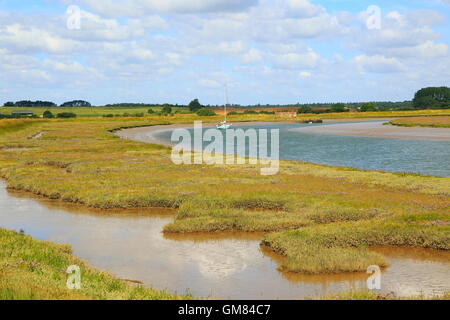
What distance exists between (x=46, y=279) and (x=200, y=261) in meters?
7.63

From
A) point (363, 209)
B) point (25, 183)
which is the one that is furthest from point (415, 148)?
point (25, 183)

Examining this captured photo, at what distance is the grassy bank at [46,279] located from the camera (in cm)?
1314

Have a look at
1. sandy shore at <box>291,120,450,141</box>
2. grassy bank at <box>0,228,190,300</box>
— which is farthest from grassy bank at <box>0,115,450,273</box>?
sandy shore at <box>291,120,450,141</box>

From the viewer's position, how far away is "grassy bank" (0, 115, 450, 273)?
22734mm

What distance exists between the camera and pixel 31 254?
63.5 feet

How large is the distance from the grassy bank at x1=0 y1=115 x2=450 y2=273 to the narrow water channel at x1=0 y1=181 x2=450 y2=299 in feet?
3.26

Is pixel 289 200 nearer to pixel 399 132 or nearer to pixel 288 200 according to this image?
pixel 288 200

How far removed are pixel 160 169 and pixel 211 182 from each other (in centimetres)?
1085

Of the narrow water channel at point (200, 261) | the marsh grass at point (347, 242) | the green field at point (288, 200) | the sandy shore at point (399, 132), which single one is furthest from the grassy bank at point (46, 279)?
the sandy shore at point (399, 132)

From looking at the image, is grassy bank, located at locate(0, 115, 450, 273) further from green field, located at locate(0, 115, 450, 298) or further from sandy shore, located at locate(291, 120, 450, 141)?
sandy shore, located at locate(291, 120, 450, 141)

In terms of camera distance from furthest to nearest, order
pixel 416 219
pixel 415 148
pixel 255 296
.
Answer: pixel 415 148
pixel 416 219
pixel 255 296

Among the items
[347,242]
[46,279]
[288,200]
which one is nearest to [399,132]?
[288,200]
